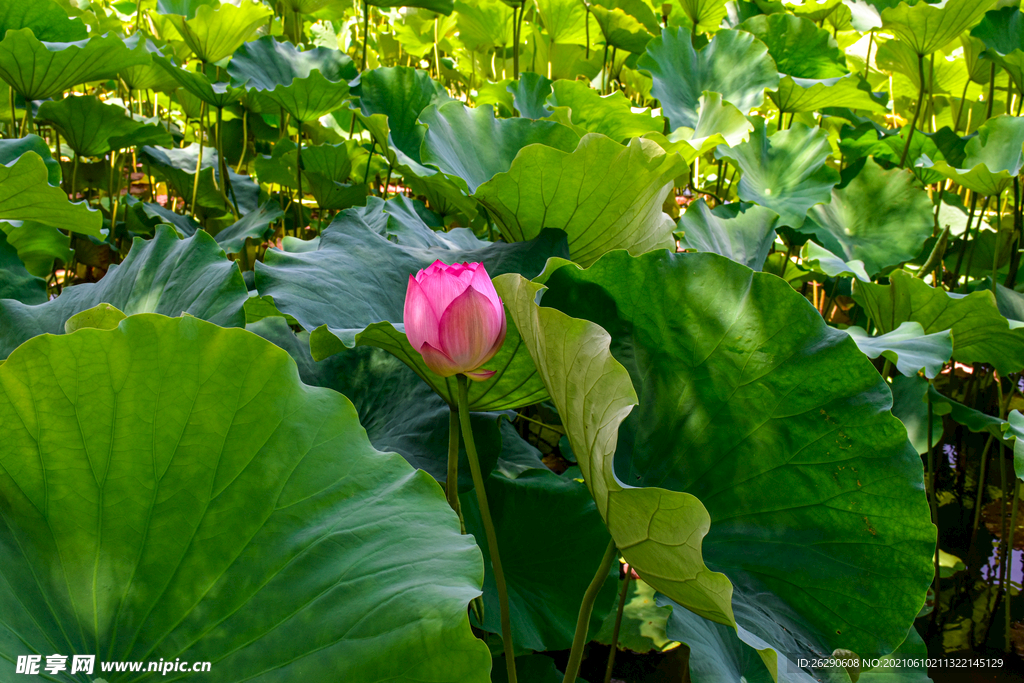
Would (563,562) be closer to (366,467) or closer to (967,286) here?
(366,467)

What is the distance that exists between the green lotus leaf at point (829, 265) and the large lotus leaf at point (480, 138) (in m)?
0.52

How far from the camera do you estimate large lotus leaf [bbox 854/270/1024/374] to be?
3.59 ft

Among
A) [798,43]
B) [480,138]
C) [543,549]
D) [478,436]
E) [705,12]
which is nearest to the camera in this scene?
[478,436]

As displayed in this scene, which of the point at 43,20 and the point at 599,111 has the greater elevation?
the point at 43,20

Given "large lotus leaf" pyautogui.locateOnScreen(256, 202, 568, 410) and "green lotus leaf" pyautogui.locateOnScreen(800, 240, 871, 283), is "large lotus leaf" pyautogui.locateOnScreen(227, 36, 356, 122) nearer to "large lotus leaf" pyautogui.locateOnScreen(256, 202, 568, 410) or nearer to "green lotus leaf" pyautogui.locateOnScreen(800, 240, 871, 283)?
"large lotus leaf" pyautogui.locateOnScreen(256, 202, 568, 410)

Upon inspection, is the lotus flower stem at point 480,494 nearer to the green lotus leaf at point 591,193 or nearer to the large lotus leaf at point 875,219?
the green lotus leaf at point 591,193

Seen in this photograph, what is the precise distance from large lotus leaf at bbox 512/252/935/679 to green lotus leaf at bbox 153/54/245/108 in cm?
137

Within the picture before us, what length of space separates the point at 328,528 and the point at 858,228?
5.25ft

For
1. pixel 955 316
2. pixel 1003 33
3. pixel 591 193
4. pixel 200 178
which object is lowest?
pixel 200 178

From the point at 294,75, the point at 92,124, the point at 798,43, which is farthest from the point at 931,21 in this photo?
the point at 92,124

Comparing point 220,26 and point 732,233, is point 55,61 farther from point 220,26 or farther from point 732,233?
point 732,233

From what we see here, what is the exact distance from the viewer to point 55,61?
132 centimetres

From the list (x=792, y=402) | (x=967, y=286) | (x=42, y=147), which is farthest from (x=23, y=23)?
Result: (x=967, y=286)

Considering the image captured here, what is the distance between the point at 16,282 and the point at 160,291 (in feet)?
1.08
